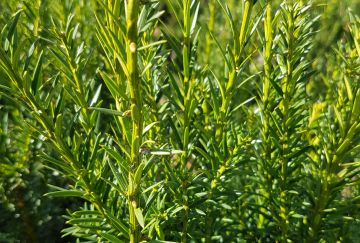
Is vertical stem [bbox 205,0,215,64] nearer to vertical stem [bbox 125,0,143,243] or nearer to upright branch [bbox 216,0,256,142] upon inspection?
upright branch [bbox 216,0,256,142]

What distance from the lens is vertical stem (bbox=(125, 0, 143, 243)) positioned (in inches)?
13.5

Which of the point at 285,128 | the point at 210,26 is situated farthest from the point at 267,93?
the point at 210,26

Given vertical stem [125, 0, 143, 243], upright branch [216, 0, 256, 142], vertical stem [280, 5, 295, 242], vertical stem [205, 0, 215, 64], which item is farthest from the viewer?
vertical stem [205, 0, 215, 64]

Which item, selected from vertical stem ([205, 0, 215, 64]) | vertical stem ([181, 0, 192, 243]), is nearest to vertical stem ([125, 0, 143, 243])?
vertical stem ([181, 0, 192, 243])

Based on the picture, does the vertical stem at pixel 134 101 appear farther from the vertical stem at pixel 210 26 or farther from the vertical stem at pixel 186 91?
the vertical stem at pixel 210 26

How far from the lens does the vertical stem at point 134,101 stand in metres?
0.34

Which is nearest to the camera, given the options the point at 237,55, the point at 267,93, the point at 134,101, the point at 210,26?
the point at 134,101

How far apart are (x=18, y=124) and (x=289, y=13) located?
1.96 ft

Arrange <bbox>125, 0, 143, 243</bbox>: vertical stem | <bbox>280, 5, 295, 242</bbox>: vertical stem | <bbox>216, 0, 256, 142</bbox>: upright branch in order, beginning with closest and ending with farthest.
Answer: <bbox>125, 0, 143, 243</bbox>: vertical stem < <bbox>216, 0, 256, 142</bbox>: upright branch < <bbox>280, 5, 295, 242</bbox>: vertical stem

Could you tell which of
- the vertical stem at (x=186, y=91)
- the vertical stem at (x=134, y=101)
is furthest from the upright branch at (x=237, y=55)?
the vertical stem at (x=134, y=101)

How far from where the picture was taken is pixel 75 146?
0.53m

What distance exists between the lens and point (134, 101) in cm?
39

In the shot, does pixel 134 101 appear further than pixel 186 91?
No

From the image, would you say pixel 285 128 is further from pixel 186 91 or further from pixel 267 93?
pixel 186 91
